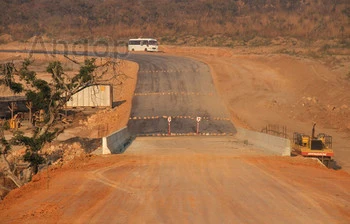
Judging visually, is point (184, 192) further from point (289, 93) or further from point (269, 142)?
point (289, 93)

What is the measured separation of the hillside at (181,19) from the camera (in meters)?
102

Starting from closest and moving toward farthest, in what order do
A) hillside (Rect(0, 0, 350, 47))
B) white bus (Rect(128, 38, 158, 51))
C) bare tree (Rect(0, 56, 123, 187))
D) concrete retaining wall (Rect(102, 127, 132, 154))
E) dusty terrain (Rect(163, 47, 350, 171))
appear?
bare tree (Rect(0, 56, 123, 187)) < concrete retaining wall (Rect(102, 127, 132, 154)) < dusty terrain (Rect(163, 47, 350, 171)) < white bus (Rect(128, 38, 158, 51)) < hillside (Rect(0, 0, 350, 47))

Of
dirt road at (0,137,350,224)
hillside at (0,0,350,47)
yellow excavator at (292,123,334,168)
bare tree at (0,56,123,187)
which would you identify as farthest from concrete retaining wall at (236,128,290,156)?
hillside at (0,0,350,47)

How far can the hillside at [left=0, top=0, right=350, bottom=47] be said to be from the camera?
102312 mm

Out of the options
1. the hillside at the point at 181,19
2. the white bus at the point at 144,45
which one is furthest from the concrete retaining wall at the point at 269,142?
the hillside at the point at 181,19

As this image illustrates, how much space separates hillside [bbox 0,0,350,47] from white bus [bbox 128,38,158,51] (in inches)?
587

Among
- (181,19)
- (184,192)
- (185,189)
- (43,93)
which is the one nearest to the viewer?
(184,192)

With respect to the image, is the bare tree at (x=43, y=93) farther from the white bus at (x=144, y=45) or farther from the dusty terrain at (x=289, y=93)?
the white bus at (x=144, y=45)

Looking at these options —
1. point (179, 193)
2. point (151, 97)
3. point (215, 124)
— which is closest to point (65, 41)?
point (151, 97)

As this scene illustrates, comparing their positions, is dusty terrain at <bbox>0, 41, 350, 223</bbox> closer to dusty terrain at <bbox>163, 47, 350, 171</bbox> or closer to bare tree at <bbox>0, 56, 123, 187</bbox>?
bare tree at <bbox>0, 56, 123, 187</bbox>

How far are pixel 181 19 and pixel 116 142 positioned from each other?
3917 inches

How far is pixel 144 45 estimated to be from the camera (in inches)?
3474

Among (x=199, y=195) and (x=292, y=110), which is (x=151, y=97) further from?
(x=199, y=195)

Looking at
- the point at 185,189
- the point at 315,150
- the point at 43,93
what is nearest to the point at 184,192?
the point at 185,189
